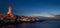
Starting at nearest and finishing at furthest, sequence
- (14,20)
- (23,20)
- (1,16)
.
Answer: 1. (1,16)
2. (14,20)
3. (23,20)

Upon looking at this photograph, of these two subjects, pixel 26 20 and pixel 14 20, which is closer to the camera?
pixel 14 20

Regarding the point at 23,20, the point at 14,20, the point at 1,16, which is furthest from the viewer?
the point at 23,20

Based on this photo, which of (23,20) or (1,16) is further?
(23,20)

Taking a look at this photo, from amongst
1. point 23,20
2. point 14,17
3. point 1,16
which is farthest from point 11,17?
point 23,20

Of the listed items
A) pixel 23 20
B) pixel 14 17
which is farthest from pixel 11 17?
pixel 23 20

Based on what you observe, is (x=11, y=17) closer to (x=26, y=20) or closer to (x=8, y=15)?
(x=8, y=15)

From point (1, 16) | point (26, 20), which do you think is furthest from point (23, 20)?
point (1, 16)

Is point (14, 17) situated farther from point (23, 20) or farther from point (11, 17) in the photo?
point (23, 20)
